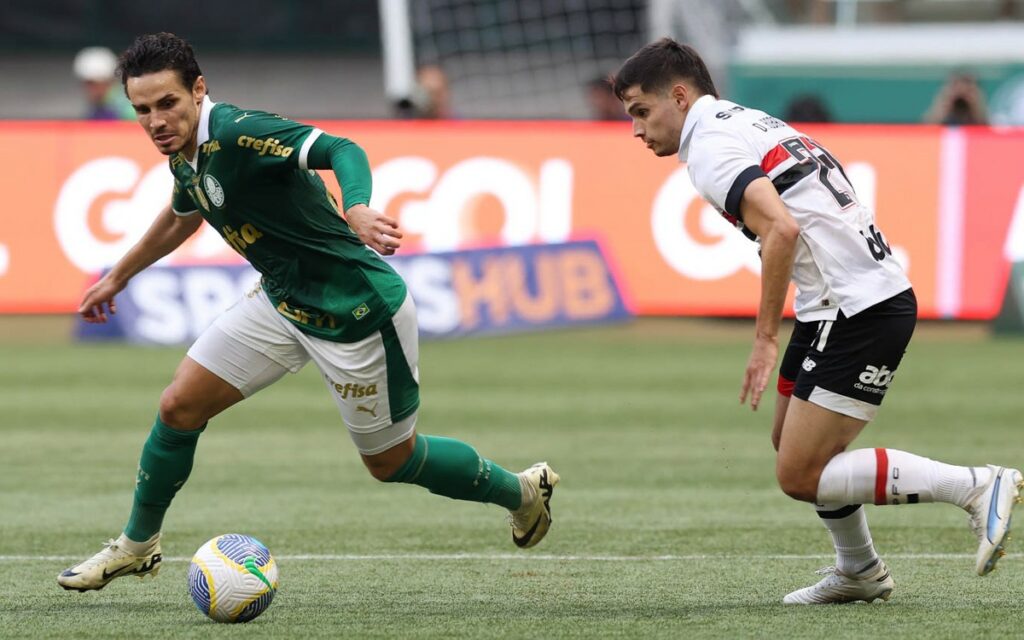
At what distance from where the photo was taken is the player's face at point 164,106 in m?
6.05

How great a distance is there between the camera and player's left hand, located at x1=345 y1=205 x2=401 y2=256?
17.7 ft

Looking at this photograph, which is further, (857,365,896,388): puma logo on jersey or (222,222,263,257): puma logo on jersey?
(222,222,263,257): puma logo on jersey

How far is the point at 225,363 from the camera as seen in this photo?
641cm

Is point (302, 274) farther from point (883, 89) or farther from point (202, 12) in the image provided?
point (202, 12)

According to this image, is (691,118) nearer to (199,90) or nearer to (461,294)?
(199,90)

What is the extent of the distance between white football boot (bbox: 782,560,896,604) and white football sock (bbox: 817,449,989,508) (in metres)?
0.52

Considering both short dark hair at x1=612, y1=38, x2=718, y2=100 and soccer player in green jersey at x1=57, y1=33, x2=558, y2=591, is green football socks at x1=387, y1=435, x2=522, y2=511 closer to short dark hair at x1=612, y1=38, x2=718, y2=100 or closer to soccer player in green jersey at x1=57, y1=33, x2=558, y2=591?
Answer: soccer player in green jersey at x1=57, y1=33, x2=558, y2=591

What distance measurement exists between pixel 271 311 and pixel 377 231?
3.97 ft

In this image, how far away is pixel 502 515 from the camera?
8578mm

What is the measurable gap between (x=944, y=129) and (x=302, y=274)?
1061 centimetres

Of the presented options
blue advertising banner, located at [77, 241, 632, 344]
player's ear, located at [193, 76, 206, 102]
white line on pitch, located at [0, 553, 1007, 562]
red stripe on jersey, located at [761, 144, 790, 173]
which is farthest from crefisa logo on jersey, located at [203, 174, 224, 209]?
blue advertising banner, located at [77, 241, 632, 344]

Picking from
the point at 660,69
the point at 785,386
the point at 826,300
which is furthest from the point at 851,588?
the point at 660,69

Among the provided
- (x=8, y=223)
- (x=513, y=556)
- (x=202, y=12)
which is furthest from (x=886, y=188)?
(x=202, y=12)

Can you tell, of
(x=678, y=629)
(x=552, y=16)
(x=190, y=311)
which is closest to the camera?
(x=678, y=629)
